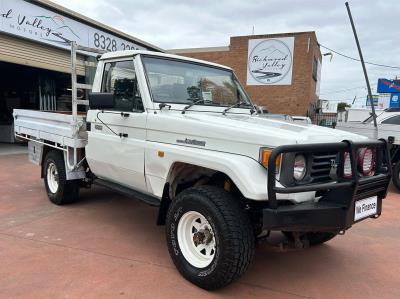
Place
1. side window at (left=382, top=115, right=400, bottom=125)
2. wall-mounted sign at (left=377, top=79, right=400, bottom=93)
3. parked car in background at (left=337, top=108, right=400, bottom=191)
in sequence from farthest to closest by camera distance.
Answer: wall-mounted sign at (left=377, top=79, right=400, bottom=93)
side window at (left=382, top=115, right=400, bottom=125)
parked car in background at (left=337, top=108, right=400, bottom=191)

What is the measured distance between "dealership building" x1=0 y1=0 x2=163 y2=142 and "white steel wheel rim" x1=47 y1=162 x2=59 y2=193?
1282 millimetres

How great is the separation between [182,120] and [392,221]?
413 cm

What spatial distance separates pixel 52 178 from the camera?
608cm

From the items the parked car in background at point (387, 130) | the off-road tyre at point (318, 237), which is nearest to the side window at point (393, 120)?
the parked car in background at point (387, 130)

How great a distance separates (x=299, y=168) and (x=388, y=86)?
29.3 meters

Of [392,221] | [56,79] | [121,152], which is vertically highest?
[56,79]

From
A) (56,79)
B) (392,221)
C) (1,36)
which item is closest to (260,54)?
(56,79)

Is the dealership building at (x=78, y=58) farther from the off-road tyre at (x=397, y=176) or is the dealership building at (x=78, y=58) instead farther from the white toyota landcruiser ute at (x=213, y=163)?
the off-road tyre at (x=397, y=176)

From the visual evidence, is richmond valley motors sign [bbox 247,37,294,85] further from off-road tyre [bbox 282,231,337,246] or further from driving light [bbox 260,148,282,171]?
driving light [bbox 260,148,282,171]

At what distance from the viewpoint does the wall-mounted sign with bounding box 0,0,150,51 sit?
33.6ft

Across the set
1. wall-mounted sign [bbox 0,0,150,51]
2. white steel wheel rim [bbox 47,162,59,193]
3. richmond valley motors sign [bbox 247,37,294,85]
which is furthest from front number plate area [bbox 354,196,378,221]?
richmond valley motors sign [bbox 247,37,294,85]

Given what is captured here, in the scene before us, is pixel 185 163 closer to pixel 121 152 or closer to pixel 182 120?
pixel 182 120

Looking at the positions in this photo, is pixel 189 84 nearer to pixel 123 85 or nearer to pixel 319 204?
pixel 123 85

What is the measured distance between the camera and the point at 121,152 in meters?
4.30
